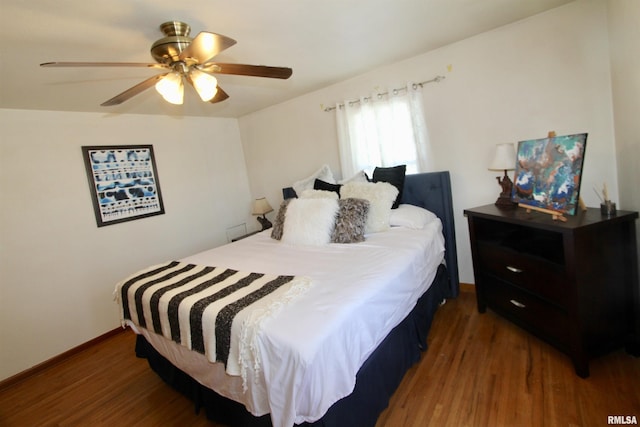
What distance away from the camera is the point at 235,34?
1.81m

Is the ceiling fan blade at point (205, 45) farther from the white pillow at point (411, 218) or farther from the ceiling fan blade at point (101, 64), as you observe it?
the white pillow at point (411, 218)

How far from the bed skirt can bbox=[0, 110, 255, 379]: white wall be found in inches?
46.8

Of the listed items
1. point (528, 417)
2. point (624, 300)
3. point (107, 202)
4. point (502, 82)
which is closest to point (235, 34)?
point (502, 82)

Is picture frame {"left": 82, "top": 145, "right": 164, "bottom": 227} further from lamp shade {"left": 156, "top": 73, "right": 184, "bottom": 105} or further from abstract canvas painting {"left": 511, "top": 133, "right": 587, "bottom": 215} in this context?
abstract canvas painting {"left": 511, "top": 133, "right": 587, "bottom": 215}

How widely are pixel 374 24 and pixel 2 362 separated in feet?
12.7

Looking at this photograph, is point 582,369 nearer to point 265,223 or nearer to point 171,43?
point 171,43

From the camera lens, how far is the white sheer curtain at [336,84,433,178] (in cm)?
267

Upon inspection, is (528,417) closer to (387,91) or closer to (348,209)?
(348,209)

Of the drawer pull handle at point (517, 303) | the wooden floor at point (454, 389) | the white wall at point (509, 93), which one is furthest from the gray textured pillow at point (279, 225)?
the drawer pull handle at point (517, 303)

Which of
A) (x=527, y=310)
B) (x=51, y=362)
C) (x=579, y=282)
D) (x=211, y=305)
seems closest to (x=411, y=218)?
(x=527, y=310)

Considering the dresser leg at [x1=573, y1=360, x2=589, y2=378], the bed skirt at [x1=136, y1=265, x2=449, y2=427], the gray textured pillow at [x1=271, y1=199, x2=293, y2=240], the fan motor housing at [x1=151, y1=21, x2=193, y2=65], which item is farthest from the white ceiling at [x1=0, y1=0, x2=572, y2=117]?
the dresser leg at [x1=573, y1=360, x2=589, y2=378]

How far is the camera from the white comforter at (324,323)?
3.55ft

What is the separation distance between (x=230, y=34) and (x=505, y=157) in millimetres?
2052

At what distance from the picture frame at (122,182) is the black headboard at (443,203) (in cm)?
283
